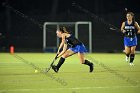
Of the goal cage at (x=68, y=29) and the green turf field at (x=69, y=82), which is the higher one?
the goal cage at (x=68, y=29)

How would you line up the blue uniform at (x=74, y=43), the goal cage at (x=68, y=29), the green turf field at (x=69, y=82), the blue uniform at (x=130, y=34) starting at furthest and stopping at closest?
the goal cage at (x=68, y=29), the blue uniform at (x=130, y=34), the blue uniform at (x=74, y=43), the green turf field at (x=69, y=82)

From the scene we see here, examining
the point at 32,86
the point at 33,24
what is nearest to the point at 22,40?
the point at 33,24

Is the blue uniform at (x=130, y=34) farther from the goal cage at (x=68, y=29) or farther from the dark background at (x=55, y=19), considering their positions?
the goal cage at (x=68, y=29)

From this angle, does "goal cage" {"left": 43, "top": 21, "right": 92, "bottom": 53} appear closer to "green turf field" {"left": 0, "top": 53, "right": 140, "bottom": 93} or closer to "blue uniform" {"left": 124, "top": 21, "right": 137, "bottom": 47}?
"blue uniform" {"left": 124, "top": 21, "right": 137, "bottom": 47}

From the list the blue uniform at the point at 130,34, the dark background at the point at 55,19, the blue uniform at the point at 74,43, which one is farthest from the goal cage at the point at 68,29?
the blue uniform at the point at 74,43

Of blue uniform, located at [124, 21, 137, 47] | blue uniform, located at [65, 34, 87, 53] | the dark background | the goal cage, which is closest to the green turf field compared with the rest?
blue uniform, located at [65, 34, 87, 53]

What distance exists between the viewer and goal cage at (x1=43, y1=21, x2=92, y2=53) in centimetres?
3275

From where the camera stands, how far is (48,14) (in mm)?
33719

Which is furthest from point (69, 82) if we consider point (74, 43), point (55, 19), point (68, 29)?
point (55, 19)

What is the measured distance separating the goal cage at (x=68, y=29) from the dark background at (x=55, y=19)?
0.21ft

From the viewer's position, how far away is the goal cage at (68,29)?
3275 centimetres

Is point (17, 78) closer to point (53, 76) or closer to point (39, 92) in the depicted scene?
point (53, 76)

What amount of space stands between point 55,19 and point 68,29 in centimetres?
105

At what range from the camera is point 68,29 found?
109 ft
